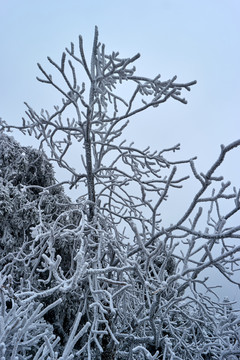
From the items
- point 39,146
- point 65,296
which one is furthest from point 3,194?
point 65,296

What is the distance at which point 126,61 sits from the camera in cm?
344

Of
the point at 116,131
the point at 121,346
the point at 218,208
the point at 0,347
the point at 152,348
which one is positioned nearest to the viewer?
the point at 0,347

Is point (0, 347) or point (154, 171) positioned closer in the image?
point (0, 347)

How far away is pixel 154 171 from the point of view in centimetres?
459

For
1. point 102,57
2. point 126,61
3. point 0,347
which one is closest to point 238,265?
Result: point 0,347

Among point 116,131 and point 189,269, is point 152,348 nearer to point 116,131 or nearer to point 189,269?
point 189,269

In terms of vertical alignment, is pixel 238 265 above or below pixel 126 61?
below

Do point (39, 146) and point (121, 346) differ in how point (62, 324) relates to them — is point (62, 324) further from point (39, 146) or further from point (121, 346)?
point (39, 146)

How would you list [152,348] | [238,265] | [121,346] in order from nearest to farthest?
[238,265] → [121,346] → [152,348]

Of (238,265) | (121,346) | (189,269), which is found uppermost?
(238,265)

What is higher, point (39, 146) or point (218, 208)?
point (39, 146)

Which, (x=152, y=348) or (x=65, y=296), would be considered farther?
(x=152, y=348)

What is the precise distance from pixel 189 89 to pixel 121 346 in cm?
354

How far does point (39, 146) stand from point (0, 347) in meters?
3.41
